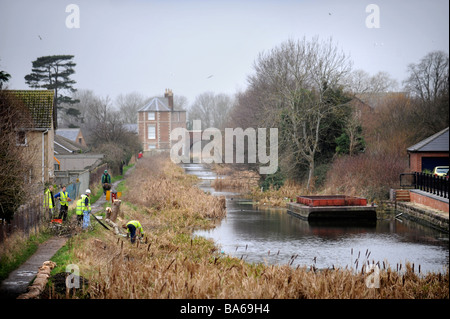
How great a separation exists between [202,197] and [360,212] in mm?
8223

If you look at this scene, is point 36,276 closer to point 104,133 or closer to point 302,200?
point 302,200

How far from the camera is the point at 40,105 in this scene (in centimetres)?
2842

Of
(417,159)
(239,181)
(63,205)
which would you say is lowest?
(239,181)

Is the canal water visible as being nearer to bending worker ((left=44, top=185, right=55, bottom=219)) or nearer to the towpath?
the towpath

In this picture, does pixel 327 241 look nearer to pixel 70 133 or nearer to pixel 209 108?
pixel 70 133

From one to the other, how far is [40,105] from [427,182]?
21.0 metres

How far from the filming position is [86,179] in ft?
93.8

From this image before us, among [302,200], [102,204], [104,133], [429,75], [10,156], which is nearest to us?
[10,156]

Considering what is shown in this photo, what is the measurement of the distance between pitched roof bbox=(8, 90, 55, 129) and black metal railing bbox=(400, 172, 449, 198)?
1995 centimetres

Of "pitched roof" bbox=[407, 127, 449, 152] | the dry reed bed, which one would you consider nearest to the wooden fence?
the dry reed bed

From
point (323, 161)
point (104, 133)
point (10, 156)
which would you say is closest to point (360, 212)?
point (323, 161)

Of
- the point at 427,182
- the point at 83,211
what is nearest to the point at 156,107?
the point at 427,182

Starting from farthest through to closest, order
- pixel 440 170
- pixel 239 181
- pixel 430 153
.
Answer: pixel 239 181
pixel 440 170
pixel 430 153

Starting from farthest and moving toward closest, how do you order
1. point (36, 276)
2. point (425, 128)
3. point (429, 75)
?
1. point (429, 75)
2. point (425, 128)
3. point (36, 276)
